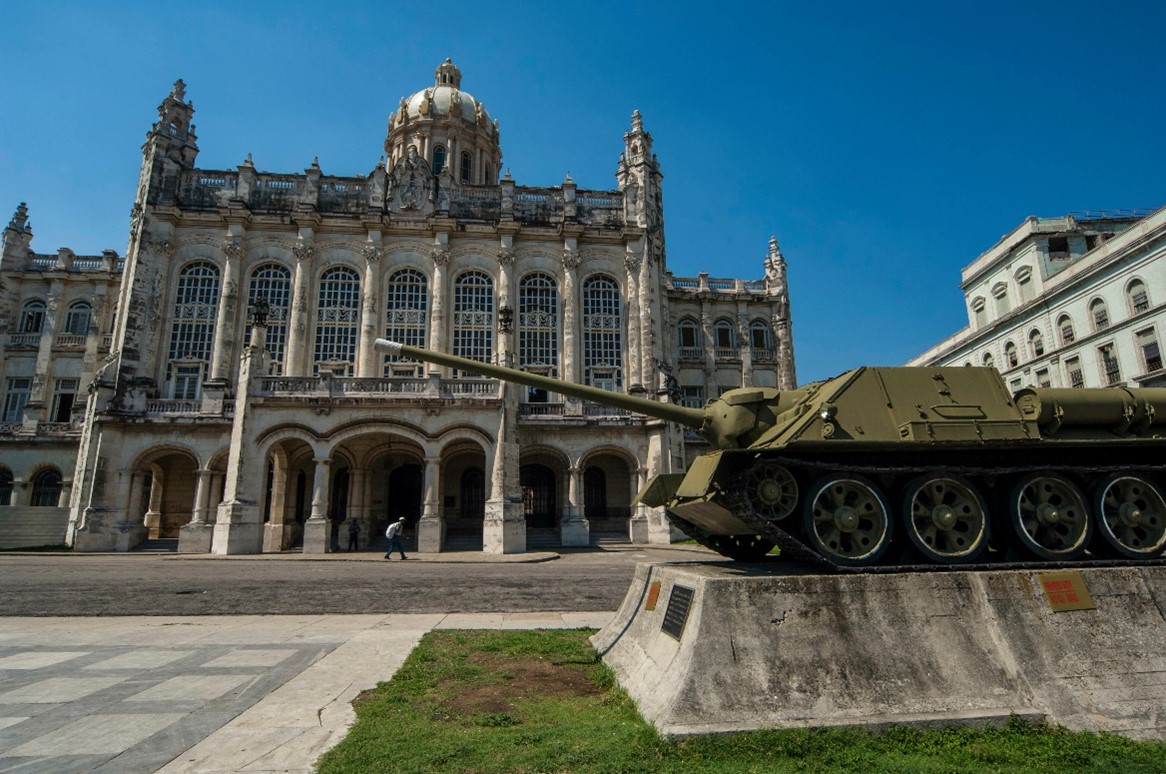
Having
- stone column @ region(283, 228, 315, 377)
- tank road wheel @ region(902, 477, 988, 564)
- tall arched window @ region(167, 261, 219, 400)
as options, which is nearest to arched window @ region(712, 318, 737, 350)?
stone column @ region(283, 228, 315, 377)

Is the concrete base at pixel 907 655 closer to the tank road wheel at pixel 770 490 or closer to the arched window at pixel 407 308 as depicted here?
the tank road wheel at pixel 770 490

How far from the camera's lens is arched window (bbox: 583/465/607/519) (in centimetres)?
3181

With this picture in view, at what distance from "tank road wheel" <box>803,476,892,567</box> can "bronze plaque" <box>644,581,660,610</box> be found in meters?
1.51

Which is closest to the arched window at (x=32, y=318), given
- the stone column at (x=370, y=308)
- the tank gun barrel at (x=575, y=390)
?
the stone column at (x=370, y=308)

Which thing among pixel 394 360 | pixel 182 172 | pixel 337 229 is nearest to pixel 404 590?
pixel 394 360

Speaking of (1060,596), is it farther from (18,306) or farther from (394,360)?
(18,306)

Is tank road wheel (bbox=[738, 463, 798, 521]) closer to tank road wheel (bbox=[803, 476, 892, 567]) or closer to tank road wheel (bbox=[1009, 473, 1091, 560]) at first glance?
tank road wheel (bbox=[803, 476, 892, 567])

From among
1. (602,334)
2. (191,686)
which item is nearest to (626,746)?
(191,686)

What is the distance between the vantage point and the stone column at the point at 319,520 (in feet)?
79.7

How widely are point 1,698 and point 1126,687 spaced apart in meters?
9.16

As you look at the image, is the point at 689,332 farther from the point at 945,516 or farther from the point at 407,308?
the point at 945,516

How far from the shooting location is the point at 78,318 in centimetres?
3603

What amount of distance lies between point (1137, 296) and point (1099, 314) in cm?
231

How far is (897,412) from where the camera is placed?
664 centimetres
